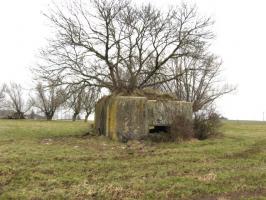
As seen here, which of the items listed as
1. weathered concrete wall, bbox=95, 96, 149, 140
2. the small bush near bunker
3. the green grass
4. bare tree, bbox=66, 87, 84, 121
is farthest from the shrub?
bare tree, bbox=66, 87, 84, 121

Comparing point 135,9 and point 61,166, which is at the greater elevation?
point 135,9

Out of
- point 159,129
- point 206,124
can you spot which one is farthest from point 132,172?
point 206,124

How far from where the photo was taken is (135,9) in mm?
19781

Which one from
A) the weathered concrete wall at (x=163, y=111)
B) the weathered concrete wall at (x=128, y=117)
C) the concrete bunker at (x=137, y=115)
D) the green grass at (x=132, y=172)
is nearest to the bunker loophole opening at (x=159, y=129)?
the concrete bunker at (x=137, y=115)

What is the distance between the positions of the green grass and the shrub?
12.2 ft

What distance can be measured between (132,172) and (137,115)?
6975 millimetres

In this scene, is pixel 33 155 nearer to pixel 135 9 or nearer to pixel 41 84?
pixel 41 84

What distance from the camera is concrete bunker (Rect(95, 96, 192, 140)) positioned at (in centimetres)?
1634

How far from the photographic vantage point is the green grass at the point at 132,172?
7.80m

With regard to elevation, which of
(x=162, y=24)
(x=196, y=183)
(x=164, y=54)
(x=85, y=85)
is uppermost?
(x=162, y=24)

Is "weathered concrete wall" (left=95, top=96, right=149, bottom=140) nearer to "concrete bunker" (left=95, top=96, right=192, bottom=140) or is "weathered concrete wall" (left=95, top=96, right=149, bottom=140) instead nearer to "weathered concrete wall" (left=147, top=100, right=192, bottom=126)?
"concrete bunker" (left=95, top=96, right=192, bottom=140)

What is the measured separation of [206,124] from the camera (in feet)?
58.6

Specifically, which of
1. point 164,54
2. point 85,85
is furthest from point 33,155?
point 164,54

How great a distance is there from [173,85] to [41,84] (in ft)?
47.9
